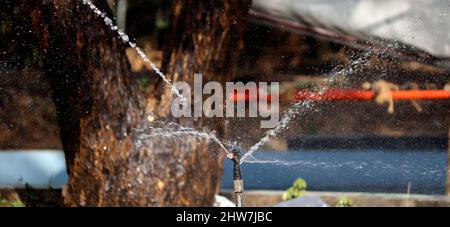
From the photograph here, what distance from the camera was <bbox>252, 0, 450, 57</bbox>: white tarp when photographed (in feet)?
18.3

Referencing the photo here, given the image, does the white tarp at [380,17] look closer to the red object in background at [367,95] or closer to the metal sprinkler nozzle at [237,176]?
the red object in background at [367,95]

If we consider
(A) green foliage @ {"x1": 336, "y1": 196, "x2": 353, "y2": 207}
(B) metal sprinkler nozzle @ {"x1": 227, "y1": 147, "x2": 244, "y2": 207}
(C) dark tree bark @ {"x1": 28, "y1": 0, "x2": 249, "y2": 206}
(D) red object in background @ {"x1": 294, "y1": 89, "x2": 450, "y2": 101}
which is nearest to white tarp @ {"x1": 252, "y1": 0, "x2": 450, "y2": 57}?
(D) red object in background @ {"x1": 294, "y1": 89, "x2": 450, "y2": 101}

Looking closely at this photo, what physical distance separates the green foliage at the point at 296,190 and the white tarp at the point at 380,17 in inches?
55.1

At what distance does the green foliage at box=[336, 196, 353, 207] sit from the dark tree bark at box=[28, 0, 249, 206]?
2.48 ft

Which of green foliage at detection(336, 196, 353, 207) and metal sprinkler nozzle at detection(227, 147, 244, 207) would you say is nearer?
metal sprinkler nozzle at detection(227, 147, 244, 207)

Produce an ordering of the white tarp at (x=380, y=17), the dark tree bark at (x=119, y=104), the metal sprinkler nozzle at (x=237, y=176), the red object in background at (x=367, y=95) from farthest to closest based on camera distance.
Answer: the white tarp at (x=380, y=17)
the red object in background at (x=367, y=95)
the dark tree bark at (x=119, y=104)
the metal sprinkler nozzle at (x=237, y=176)

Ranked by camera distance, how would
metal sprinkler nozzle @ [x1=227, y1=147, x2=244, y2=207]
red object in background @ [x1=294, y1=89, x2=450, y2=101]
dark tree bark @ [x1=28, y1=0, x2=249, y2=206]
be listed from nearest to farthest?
metal sprinkler nozzle @ [x1=227, y1=147, x2=244, y2=207]
dark tree bark @ [x1=28, y1=0, x2=249, y2=206]
red object in background @ [x1=294, y1=89, x2=450, y2=101]

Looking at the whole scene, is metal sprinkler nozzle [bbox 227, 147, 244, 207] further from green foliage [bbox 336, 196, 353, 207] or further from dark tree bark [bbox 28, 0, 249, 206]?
green foliage [bbox 336, 196, 353, 207]

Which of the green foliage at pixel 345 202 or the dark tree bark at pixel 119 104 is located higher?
the dark tree bark at pixel 119 104

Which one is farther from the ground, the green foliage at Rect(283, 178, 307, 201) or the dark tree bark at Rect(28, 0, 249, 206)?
the dark tree bark at Rect(28, 0, 249, 206)

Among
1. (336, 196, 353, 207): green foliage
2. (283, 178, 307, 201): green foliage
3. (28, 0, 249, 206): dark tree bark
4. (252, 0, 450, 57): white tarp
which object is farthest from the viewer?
(252, 0, 450, 57): white tarp

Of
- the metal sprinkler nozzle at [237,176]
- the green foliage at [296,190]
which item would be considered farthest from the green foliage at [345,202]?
the metal sprinkler nozzle at [237,176]

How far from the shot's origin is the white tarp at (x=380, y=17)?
557 centimetres

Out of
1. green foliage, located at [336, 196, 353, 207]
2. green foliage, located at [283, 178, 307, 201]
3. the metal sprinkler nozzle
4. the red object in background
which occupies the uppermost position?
the red object in background
